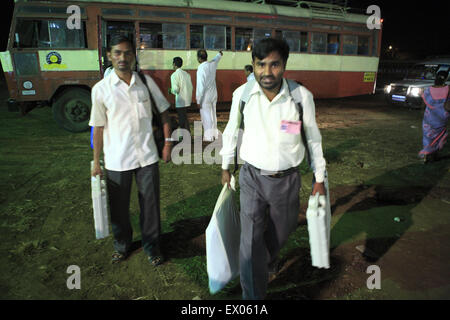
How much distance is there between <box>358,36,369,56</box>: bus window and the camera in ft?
42.4

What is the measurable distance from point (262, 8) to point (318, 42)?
2661 mm

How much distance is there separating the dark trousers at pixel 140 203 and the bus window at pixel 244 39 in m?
8.55

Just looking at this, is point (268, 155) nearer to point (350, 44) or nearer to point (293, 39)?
point (293, 39)

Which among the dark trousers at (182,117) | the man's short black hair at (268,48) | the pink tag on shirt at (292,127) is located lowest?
the dark trousers at (182,117)

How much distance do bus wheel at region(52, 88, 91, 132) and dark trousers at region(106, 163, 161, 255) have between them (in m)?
6.10

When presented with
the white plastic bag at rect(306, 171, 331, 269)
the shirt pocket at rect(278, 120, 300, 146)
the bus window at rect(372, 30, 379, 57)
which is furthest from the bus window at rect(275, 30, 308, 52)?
the white plastic bag at rect(306, 171, 331, 269)

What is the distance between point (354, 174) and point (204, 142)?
3.38 metres

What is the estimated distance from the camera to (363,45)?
1303 centimetres

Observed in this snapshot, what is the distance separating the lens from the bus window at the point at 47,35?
7457mm

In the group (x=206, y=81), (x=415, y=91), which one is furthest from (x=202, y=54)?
(x=415, y=91)

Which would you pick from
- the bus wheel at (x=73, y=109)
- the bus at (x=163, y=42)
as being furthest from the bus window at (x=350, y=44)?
the bus wheel at (x=73, y=109)

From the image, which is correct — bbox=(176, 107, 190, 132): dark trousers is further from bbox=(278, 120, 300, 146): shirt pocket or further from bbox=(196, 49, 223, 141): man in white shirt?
bbox=(278, 120, 300, 146): shirt pocket

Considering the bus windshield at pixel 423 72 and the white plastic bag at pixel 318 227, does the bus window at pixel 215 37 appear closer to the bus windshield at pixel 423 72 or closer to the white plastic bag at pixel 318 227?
the bus windshield at pixel 423 72
